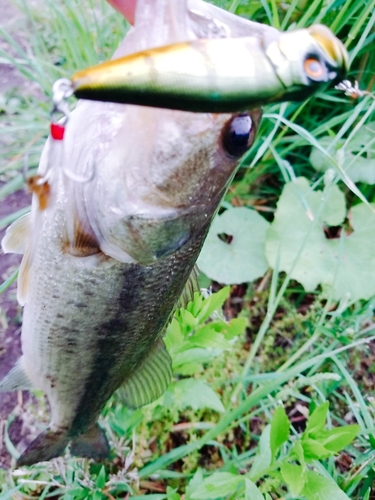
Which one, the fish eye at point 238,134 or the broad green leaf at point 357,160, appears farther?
the broad green leaf at point 357,160

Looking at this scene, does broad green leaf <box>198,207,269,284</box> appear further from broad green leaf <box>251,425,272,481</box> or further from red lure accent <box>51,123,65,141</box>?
red lure accent <box>51,123,65,141</box>

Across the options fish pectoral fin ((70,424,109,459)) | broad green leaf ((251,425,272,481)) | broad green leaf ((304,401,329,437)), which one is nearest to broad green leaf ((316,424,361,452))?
broad green leaf ((304,401,329,437))

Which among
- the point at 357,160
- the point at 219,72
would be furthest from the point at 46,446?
the point at 357,160

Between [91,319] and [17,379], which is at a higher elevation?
[91,319]

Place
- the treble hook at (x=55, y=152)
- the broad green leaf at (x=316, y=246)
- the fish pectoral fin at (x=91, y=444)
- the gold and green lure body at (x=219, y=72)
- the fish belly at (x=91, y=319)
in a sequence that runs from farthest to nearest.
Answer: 1. the broad green leaf at (x=316, y=246)
2. the fish pectoral fin at (x=91, y=444)
3. the fish belly at (x=91, y=319)
4. the treble hook at (x=55, y=152)
5. the gold and green lure body at (x=219, y=72)

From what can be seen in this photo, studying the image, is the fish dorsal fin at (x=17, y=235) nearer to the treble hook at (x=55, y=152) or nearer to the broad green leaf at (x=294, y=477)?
the treble hook at (x=55, y=152)

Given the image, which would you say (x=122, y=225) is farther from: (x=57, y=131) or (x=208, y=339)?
(x=208, y=339)

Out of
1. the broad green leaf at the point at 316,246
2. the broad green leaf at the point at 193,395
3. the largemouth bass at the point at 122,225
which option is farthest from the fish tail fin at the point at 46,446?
the broad green leaf at the point at 316,246
